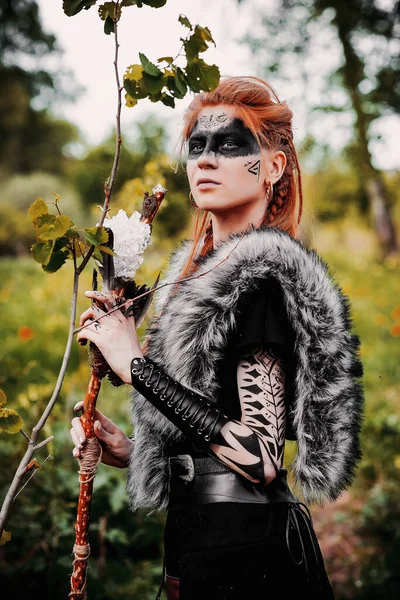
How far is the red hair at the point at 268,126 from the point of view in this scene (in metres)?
1.79

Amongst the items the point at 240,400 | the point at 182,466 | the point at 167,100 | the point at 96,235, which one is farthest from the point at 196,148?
the point at 182,466

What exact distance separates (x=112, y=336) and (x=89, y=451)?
1.18 feet

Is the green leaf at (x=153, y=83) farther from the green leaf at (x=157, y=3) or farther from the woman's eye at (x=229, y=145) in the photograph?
the woman's eye at (x=229, y=145)

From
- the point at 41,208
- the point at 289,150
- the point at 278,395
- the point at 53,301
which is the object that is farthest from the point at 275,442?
the point at 53,301

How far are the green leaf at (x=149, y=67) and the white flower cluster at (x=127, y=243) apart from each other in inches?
16.0

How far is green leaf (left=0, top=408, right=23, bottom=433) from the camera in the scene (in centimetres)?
136

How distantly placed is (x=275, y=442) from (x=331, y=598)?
514 mm

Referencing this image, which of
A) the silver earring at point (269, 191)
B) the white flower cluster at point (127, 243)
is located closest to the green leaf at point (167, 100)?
the white flower cluster at point (127, 243)

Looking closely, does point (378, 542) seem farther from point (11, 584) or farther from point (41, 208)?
point (41, 208)

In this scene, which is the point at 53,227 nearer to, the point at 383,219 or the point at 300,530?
the point at 300,530

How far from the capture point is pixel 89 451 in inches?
62.4

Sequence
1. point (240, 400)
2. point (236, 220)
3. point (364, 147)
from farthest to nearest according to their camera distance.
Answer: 1. point (364, 147)
2. point (236, 220)
3. point (240, 400)

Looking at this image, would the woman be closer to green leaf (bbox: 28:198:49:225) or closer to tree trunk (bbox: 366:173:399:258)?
green leaf (bbox: 28:198:49:225)

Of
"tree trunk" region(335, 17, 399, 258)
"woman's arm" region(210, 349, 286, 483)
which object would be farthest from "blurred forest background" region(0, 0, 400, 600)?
"woman's arm" region(210, 349, 286, 483)
